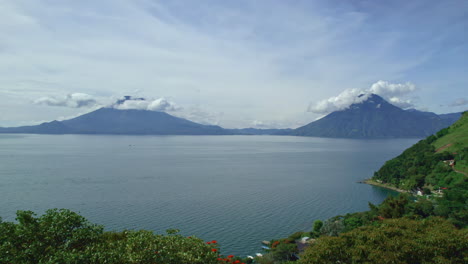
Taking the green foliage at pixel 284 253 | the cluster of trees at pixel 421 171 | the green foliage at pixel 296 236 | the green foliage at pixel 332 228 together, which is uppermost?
the cluster of trees at pixel 421 171

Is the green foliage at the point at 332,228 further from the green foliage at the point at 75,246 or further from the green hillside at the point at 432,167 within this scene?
the green hillside at the point at 432,167

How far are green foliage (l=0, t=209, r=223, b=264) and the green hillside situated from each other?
251 feet

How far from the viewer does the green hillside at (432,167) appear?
78188 mm

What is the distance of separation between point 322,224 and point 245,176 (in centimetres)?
5744

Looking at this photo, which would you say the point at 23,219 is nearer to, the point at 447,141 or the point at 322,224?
the point at 322,224

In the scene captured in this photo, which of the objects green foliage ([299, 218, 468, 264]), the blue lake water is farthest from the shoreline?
green foliage ([299, 218, 468, 264])

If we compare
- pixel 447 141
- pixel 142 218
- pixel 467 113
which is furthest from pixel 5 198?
pixel 467 113

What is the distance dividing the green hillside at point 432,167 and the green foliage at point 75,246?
76466 millimetres

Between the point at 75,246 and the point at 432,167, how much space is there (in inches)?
3842

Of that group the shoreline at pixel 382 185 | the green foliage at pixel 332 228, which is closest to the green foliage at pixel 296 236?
the green foliage at pixel 332 228

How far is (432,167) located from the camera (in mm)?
87125

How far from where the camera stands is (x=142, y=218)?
52.2 meters

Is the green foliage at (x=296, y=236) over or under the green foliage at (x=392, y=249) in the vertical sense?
under

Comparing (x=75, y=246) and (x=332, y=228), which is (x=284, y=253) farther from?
(x=75, y=246)
